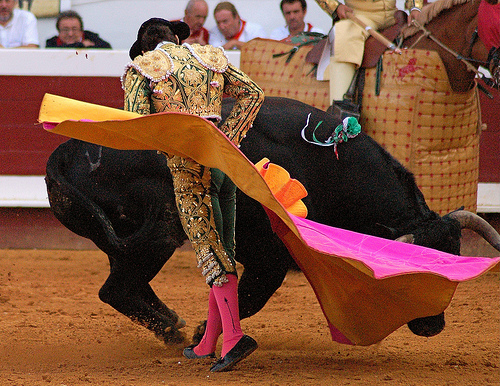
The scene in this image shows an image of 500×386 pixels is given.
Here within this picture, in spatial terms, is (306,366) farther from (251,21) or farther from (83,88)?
(251,21)

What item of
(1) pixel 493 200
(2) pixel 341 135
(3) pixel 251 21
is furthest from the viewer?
(3) pixel 251 21

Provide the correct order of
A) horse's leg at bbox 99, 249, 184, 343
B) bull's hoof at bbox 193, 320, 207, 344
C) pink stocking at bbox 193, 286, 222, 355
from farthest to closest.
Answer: bull's hoof at bbox 193, 320, 207, 344, horse's leg at bbox 99, 249, 184, 343, pink stocking at bbox 193, 286, 222, 355

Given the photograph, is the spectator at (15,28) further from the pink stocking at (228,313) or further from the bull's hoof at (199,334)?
the pink stocking at (228,313)

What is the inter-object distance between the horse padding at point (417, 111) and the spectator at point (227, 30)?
3.98 ft

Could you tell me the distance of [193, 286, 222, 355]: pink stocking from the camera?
2844 millimetres

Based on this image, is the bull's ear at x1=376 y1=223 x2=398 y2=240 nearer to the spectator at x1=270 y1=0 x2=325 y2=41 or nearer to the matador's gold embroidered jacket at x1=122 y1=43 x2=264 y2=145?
the matador's gold embroidered jacket at x1=122 y1=43 x2=264 y2=145

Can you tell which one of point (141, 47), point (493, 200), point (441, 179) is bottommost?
point (493, 200)

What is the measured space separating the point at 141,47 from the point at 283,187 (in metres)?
0.76

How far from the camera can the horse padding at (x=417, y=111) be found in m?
4.51

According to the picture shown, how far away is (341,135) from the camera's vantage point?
3297 mm

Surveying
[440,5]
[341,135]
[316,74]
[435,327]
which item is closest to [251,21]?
[316,74]

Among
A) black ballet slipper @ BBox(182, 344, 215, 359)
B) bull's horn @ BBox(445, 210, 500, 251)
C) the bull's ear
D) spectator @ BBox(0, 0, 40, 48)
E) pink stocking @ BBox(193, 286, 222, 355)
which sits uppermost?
spectator @ BBox(0, 0, 40, 48)

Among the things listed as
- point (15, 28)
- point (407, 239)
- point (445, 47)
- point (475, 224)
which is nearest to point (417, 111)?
point (445, 47)

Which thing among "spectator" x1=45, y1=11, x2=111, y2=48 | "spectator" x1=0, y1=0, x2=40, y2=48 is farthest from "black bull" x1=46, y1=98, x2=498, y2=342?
"spectator" x1=0, y1=0, x2=40, y2=48
